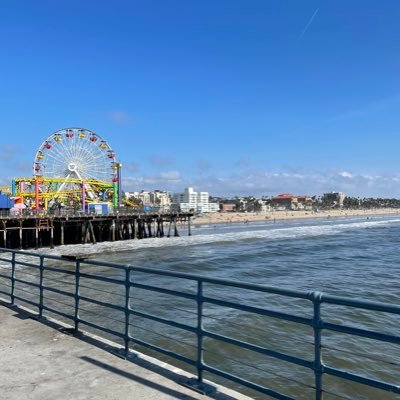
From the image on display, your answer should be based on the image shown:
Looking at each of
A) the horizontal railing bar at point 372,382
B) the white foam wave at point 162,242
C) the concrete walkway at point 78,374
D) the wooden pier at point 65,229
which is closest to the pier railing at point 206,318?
the horizontal railing bar at point 372,382

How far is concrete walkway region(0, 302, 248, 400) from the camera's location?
397cm

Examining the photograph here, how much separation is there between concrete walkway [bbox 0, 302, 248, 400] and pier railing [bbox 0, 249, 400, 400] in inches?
8.4

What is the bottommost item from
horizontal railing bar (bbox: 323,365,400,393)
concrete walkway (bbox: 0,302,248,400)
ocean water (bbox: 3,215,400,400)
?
ocean water (bbox: 3,215,400,400)

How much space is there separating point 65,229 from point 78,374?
50.5 metres

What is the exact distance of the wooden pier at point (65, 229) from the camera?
1745 inches

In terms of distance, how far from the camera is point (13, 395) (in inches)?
157

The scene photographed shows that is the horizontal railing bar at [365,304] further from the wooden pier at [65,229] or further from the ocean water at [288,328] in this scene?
the wooden pier at [65,229]

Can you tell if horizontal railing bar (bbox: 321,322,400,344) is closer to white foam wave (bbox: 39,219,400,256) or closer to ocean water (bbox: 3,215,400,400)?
ocean water (bbox: 3,215,400,400)

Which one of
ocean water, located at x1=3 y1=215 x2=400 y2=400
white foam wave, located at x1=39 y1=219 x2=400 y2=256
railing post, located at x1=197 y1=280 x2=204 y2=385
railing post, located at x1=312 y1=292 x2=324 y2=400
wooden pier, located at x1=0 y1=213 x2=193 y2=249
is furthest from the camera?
wooden pier, located at x1=0 y1=213 x2=193 y2=249

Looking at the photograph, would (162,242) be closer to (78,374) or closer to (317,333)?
(78,374)

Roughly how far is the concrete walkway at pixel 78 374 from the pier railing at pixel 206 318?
0.21 m

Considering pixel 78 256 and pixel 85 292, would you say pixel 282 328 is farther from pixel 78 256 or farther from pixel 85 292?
pixel 85 292

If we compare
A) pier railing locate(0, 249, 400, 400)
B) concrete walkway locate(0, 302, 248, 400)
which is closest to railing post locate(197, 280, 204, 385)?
pier railing locate(0, 249, 400, 400)

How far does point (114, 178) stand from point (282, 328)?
2433 inches
